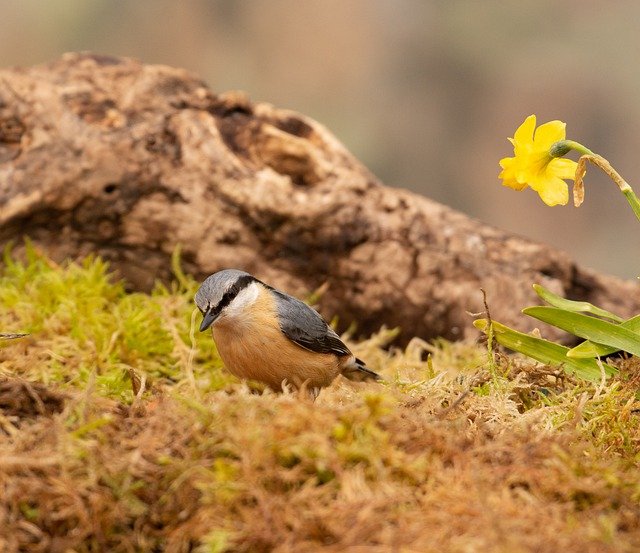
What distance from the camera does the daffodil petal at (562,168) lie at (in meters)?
2.53

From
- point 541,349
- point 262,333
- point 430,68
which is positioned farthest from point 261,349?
point 430,68

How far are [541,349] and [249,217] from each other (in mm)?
1819

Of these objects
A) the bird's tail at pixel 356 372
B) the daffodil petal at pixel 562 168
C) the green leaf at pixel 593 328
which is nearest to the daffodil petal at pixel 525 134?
the daffodil petal at pixel 562 168

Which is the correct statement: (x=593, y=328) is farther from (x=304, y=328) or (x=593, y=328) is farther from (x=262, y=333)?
(x=262, y=333)

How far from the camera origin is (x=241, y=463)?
5.26 ft

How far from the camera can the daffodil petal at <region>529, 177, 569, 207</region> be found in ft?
8.21

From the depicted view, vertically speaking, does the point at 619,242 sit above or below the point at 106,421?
below

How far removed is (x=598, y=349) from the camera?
8.89ft

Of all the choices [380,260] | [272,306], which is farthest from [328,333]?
[380,260]

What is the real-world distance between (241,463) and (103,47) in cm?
567

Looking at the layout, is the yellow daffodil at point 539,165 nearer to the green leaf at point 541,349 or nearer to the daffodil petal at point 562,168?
the daffodil petal at point 562,168

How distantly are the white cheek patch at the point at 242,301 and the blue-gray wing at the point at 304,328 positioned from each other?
95 mm

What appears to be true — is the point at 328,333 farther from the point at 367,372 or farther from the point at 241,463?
the point at 241,463

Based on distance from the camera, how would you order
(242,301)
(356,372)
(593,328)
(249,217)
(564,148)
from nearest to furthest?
(564,148) < (593,328) < (242,301) < (356,372) < (249,217)
